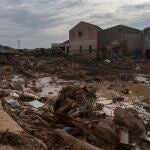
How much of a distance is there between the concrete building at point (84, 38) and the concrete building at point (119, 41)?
112cm

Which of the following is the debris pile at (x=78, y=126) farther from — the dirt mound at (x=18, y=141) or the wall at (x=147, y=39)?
the wall at (x=147, y=39)

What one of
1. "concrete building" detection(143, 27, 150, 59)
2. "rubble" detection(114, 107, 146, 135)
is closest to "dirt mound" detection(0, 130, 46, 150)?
"rubble" detection(114, 107, 146, 135)

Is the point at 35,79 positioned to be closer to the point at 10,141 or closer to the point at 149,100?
the point at 149,100

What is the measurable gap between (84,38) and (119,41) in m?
5.65

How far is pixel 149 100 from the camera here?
1609cm

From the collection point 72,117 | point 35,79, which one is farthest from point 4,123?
point 35,79

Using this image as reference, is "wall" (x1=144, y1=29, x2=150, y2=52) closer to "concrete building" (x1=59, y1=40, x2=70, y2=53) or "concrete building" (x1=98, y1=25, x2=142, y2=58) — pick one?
"concrete building" (x1=98, y1=25, x2=142, y2=58)

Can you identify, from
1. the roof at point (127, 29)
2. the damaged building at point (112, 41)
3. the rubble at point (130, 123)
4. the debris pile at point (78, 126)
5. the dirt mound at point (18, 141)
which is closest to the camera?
the dirt mound at point (18, 141)

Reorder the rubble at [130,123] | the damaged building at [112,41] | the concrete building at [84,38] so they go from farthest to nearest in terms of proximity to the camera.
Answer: the concrete building at [84,38], the damaged building at [112,41], the rubble at [130,123]

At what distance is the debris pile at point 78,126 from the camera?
8148 mm

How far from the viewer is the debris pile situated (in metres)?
8.15

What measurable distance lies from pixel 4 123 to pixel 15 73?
70.1 feet

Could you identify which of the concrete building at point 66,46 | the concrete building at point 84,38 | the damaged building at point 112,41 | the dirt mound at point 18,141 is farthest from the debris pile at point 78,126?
the concrete building at point 66,46

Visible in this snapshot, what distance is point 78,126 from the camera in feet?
30.2
